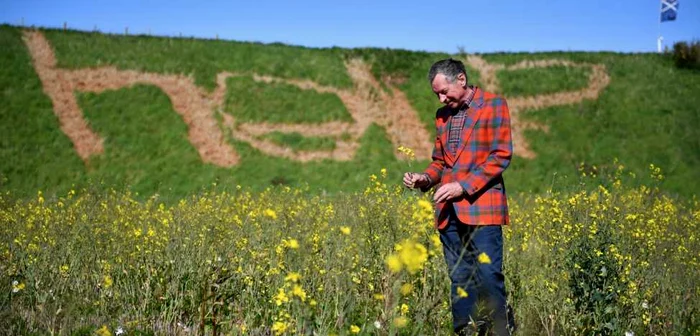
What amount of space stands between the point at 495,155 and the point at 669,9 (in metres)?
33.2

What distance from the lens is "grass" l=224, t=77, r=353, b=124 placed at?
22.1 meters

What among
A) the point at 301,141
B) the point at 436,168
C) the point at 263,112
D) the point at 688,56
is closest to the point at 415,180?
the point at 436,168

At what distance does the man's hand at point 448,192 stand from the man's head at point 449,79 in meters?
0.78

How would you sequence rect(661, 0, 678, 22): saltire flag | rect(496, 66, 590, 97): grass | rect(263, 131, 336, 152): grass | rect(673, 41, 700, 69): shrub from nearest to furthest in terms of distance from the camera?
rect(263, 131, 336, 152): grass → rect(496, 66, 590, 97): grass → rect(673, 41, 700, 69): shrub → rect(661, 0, 678, 22): saltire flag

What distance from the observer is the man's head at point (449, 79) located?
14.8 feet

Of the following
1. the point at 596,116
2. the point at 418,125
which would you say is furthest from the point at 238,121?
the point at 596,116

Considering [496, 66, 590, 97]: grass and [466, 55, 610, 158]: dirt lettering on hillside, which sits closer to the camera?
[466, 55, 610, 158]: dirt lettering on hillside

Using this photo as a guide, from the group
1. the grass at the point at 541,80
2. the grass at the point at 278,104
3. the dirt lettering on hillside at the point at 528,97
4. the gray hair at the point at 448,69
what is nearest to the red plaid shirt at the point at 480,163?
the gray hair at the point at 448,69

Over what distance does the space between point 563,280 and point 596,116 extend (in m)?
20.7

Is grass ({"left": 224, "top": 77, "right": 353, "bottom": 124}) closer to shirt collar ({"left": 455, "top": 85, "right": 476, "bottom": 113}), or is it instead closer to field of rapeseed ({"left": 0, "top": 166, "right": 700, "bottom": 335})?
field of rapeseed ({"left": 0, "top": 166, "right": 700, "bottom": 335})

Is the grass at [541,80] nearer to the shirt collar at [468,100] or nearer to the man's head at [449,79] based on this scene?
the shirt collar at [468,100]

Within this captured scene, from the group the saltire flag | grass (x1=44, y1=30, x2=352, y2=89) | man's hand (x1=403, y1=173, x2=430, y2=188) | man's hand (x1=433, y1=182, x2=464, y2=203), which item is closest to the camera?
man's hand (x1=433, y1=182, x2=464, y2=203)

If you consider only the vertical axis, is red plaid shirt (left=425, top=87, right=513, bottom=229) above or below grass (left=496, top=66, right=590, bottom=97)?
below

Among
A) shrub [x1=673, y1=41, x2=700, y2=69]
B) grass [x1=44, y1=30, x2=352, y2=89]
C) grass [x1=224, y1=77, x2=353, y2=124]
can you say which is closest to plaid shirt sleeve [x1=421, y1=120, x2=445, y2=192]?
grass [x1=224, y1=77, x2=353, y2=124]
